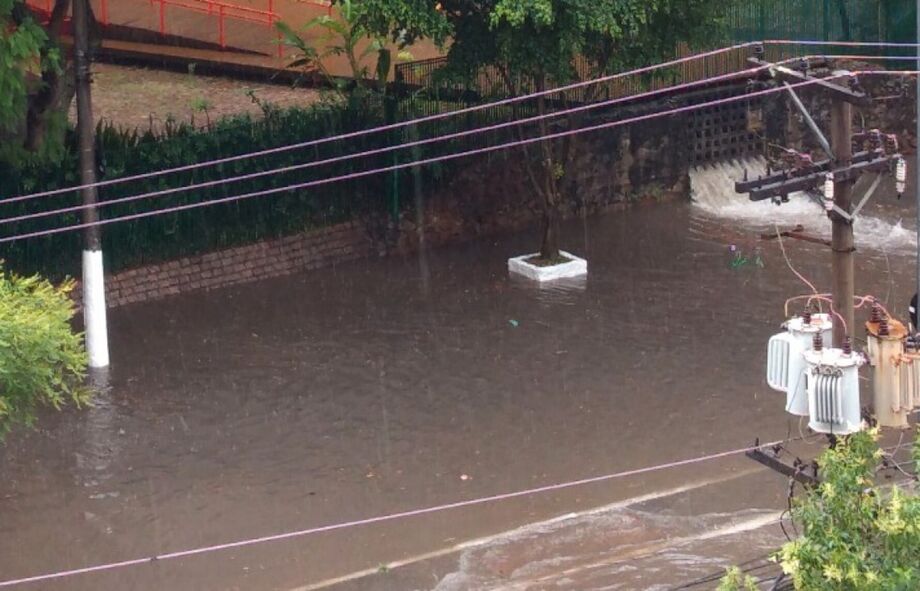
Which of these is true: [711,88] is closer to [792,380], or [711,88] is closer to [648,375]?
[648,375]

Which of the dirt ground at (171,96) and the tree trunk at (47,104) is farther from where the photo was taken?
the dirt ground at (171,96)

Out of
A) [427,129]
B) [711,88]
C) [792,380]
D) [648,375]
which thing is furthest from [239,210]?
[792,380]

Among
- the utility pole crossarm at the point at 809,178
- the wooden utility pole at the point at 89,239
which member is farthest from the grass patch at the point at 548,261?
the utility pole crossarm at the point at 809,178

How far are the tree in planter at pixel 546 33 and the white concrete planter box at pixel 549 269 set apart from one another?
263 mm

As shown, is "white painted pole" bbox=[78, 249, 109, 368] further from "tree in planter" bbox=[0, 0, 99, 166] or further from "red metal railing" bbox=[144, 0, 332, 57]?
"red metal railing" bbox=[144, 0, 332, 57]

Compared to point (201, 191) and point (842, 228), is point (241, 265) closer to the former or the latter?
point (201, 191)

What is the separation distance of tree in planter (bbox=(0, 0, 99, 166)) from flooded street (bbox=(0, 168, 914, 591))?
2.49m

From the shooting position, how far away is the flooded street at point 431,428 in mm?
11508

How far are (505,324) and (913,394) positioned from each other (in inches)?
340

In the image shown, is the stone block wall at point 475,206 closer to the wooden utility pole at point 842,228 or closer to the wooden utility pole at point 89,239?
the wooden utility pole at point 89,239

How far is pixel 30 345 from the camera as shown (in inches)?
354

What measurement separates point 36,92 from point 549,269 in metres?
6.88

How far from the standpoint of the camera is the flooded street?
11508 mm

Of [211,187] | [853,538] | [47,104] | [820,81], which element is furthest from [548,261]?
[853,538]
